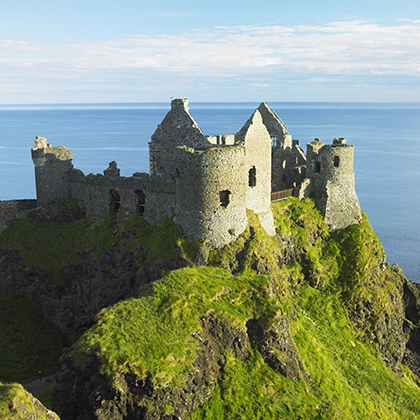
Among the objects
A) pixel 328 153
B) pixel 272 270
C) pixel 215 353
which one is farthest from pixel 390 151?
pixel 215 353

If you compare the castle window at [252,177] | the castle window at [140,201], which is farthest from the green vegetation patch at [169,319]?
the castle window at [140,201]

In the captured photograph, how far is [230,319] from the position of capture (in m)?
26.9

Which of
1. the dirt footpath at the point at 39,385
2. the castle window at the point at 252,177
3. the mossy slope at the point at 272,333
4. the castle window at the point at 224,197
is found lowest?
the dirt footpath at the point at 39,385

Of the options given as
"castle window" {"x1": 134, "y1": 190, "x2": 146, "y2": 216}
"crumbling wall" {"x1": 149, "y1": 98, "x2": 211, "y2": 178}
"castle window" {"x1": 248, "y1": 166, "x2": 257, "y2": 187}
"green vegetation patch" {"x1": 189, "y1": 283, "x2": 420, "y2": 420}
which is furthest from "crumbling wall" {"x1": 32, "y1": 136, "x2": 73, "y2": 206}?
"green vegetation patch" {"x1": 189, "y1": 283, "x2": 420, "y2": 420}

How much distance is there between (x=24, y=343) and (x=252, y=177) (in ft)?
76.2

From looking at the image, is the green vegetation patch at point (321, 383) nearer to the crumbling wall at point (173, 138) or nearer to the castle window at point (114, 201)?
the crumbling wall at point (173, 138)

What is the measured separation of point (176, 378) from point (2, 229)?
30.1 meters

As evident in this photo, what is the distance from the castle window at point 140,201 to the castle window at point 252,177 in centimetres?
921

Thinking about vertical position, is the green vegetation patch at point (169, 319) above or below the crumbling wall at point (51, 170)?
below

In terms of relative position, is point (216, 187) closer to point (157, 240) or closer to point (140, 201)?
point (157, 240)

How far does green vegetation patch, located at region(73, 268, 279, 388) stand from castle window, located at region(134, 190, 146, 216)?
37.4ft

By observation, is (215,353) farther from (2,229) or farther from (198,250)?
(2,229)

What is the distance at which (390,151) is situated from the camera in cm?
16875

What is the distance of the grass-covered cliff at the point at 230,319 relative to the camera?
2269 centimetres
